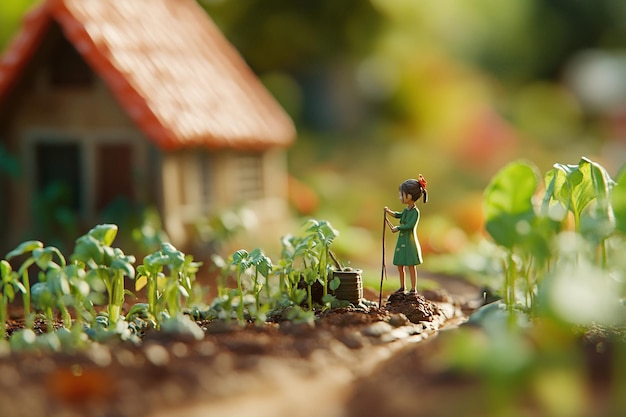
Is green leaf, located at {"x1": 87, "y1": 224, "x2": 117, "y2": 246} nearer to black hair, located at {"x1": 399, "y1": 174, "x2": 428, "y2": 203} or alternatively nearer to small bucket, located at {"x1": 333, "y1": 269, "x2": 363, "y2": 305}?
small bucket, located at {"x1": 333, "y1": 269, "x2": 363, "y2": 305}

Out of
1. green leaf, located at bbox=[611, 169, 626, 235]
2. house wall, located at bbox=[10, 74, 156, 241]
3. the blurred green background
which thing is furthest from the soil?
the blurred green background

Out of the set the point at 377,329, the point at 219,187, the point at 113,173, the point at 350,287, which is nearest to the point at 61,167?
the point at 113,173

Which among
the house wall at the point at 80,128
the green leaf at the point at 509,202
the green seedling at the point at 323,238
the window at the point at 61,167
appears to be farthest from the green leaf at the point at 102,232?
the window at the point at 61,167

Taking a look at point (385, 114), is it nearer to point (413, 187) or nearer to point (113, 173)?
point (113, 173)

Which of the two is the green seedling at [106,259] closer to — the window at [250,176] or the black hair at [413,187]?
the black hair at [413,187]

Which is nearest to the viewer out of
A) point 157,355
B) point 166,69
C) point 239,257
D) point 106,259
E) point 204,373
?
point 204,373

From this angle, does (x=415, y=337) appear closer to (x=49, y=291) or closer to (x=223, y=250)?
(x=49, y=291)

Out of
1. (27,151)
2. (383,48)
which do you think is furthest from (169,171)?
(383,48)
